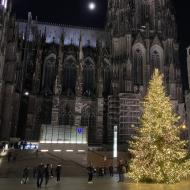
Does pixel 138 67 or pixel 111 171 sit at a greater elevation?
pixel 138 67

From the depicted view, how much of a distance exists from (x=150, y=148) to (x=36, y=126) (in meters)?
27.4

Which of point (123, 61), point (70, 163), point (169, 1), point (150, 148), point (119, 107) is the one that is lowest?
point (70, 163)

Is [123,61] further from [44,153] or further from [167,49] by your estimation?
[44,153]

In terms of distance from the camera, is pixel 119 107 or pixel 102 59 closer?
pixel 119 107

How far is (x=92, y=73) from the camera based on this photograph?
157ft

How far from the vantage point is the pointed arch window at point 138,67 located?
4547 cm

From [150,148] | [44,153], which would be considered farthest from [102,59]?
[150,148]

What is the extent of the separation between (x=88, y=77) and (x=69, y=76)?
3.18 meters

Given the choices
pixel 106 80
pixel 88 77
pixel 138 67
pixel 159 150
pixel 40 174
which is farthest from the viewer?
pixel 88 77

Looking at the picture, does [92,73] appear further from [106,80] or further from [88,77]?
[106,80]

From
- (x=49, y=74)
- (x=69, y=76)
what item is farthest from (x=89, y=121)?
(x=49, y=74)

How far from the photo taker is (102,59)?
46.6 m

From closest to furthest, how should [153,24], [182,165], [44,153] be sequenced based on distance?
[182,165]
[44,153]
[153,24]

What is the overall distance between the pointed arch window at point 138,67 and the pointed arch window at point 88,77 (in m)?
7.09
